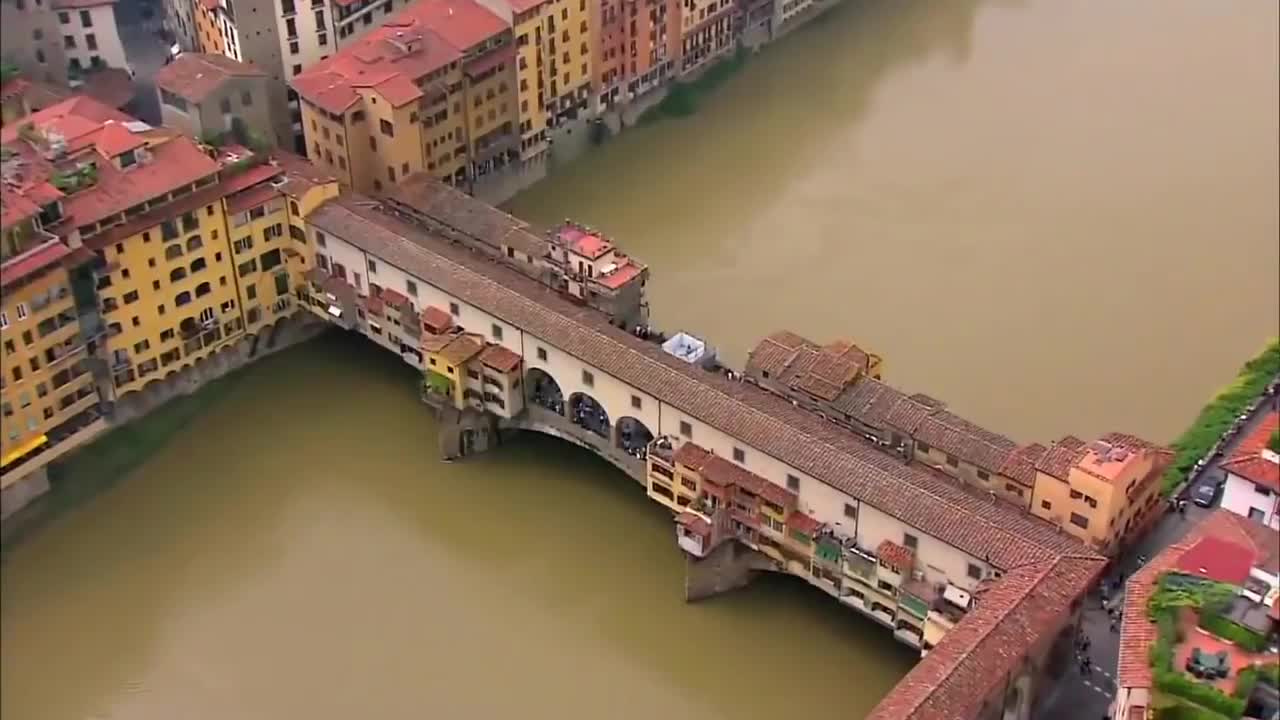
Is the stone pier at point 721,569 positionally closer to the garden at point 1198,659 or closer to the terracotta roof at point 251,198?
the garden at point 1198,659

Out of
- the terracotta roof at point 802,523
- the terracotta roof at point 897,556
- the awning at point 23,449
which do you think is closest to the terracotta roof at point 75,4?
the awning at point 23,449

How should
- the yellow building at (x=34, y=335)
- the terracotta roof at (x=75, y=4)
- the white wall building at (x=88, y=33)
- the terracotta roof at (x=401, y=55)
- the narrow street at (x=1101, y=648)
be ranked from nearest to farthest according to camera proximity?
the narrow street at (x=1101, y=648) → the yellow building at (x=34, y=335) → the terracotta roof at (x=401, y=55) → the terracotta roof at (x=75, y=4) → the white wall building at (x=88, y=33)

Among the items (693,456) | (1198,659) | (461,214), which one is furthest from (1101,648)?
(461,214)

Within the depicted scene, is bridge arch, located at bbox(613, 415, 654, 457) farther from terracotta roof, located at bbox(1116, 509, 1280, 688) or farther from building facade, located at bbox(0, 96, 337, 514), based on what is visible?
terracotta roof, located at bbox(1116, 509, 1280, 688)

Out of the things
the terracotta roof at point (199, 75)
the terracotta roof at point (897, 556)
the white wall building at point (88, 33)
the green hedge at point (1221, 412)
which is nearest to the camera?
the terracotta roof at point (897, 556)

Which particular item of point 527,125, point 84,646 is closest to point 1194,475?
point 527,125

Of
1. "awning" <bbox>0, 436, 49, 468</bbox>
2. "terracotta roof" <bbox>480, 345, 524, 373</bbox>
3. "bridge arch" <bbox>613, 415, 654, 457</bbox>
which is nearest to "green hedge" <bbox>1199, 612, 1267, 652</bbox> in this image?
"bridge arch" <bbox>613, 415, 654, 457</bbox>

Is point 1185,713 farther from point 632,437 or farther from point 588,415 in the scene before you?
point 588,415
